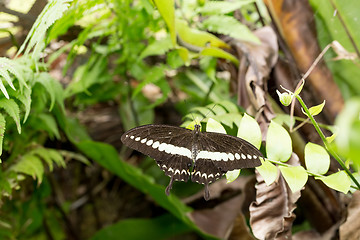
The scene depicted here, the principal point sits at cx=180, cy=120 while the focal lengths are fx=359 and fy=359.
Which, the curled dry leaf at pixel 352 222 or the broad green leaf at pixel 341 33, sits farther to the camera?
the broad green leaf at pixel 341 33

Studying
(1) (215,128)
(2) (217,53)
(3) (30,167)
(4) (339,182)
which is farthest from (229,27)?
(3) (30,167)

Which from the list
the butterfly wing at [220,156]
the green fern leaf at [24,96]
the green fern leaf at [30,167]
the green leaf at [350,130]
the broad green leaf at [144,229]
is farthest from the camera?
the broad green leaf at [144,229]

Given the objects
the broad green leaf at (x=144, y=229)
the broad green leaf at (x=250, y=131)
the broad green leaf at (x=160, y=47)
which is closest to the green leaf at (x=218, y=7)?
the broad green leaf at (x=160, y=47)

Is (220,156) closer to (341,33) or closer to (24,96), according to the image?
(24,96)

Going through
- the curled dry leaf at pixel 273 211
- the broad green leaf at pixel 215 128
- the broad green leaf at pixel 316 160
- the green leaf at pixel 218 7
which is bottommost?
the curled dry leaf at pixel 273 211

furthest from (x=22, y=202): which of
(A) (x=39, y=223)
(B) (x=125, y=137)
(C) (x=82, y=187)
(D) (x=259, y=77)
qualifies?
(D) (x=259, y=77)

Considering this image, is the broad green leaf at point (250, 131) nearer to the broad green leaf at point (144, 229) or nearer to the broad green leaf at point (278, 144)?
the broad green leaf at point (278, 144)

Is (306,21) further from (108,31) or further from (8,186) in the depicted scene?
(8,186)
